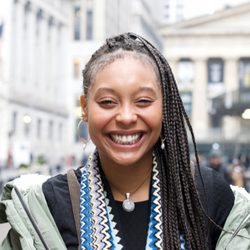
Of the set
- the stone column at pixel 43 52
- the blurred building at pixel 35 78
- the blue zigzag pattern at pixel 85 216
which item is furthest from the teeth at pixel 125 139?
the stone column at pixel 43 52

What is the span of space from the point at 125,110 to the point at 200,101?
50067 mm

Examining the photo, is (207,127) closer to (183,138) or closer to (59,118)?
(59,118)

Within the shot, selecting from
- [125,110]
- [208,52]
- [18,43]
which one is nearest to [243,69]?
[208,52]

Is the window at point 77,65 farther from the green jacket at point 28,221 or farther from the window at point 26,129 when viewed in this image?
the green jacket at point 28,221

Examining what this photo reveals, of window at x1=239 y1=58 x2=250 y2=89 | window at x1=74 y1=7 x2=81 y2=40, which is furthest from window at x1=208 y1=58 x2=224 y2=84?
window at x1=74 y1=7 x2=81 y2=40

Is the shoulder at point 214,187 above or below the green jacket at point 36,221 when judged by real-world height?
above

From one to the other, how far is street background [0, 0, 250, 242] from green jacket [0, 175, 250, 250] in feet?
104

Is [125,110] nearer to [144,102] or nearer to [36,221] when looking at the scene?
[144,102]

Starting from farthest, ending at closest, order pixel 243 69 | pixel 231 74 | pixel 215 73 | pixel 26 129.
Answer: pixel 243 69
pixel 231 74
pixel 215 73
pixel 26 129

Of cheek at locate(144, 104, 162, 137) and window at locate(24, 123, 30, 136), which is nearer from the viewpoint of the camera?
cheek at locate(144, 104, 162, 137)

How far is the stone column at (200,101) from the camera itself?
50594mm

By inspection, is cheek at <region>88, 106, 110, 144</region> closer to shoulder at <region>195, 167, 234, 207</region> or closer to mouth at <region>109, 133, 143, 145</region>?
mouth at <region>109, 133, 143, 145</region>

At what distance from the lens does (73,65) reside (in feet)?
183

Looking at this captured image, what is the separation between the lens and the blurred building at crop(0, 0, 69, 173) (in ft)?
121
